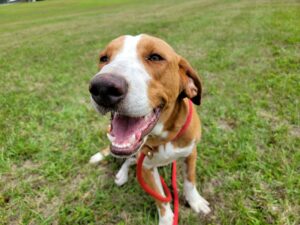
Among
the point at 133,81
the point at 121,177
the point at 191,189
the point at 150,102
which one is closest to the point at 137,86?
the point at 133,81

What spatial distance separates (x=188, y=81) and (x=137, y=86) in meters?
0.68

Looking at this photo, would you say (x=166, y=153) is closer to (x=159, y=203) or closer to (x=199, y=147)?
(x=159, y=203)

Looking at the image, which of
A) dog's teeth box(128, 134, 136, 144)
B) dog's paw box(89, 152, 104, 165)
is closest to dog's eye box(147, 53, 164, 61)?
dog's teeth box(128, 134, 136, 144)

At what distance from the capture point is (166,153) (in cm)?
230

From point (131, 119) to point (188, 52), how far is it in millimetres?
5411

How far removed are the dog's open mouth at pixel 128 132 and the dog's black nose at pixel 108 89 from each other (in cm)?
26

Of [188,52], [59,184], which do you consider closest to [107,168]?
[59,184]

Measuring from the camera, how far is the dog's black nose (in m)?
1.55

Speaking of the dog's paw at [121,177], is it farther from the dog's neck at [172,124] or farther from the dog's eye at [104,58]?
the dog's eye at [104,58]

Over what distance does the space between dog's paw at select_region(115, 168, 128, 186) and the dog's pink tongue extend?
1.13m

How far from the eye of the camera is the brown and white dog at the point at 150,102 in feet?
5.43

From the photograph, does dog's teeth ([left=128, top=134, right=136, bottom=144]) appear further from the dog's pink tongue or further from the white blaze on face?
the white blaze on face

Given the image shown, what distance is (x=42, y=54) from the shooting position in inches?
321

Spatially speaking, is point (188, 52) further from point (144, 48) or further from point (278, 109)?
point (144, 48)
